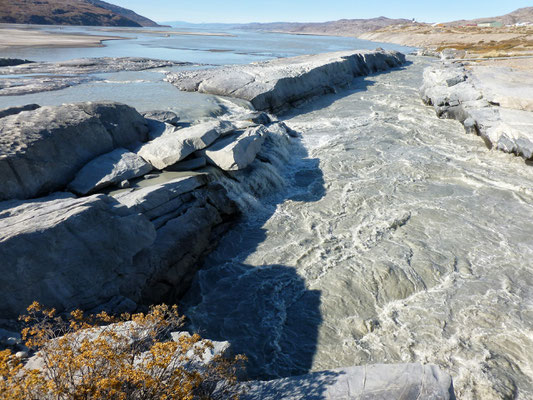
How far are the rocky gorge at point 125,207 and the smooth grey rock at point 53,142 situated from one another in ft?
0.10

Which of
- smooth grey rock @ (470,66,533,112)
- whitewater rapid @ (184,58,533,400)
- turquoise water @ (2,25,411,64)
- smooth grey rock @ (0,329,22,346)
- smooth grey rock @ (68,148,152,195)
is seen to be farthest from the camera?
turquoise water @ (2,25,411,64)

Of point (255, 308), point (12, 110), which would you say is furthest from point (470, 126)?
point (12, 110)

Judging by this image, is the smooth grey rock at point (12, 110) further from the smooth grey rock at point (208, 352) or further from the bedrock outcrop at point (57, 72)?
the bedrock outcrop at point (57, 72)

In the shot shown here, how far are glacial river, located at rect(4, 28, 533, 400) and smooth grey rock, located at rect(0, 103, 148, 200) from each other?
4.65 meters

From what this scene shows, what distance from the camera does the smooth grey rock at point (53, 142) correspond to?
323 inches

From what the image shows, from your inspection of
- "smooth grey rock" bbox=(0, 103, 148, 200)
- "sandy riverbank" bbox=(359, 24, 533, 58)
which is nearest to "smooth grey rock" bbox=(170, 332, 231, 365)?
"smooth grey rock" bbox=(0, 103, 148, 200)

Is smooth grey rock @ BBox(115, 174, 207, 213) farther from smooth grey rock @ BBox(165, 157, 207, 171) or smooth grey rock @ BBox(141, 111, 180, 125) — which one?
smooth grey rock @ BBox(141, 111, 180, 125)

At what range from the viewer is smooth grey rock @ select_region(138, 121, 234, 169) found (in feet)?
35.0

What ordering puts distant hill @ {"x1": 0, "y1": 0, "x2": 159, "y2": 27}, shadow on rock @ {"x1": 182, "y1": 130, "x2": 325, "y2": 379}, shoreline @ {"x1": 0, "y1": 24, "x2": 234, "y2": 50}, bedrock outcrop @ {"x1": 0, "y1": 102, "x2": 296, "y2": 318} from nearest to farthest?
1. bedrock outcrop @ {"x1": 0, "y1": 102, "x2": 296, "y2": 318}
2. shadow on rock @ {"x1": 182, "y1": 130, "x2": 325, "y2": 379}
3. shoreline @ {"x1": 0, "y1": 24, "x2": 234, "y2": 50}
4. distant hill @ {"x1": 0, "y1": 0, "x2": 159, "y2": 27}

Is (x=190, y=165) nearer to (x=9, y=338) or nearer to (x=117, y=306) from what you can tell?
(x=117, y=306)

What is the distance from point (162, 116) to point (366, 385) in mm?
13921

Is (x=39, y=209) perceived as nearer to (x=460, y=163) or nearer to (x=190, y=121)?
(x=190, y=121)

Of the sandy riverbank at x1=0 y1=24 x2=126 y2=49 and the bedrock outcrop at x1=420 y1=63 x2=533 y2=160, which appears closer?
the bedrock outcrop at x1=420 y1=63 x2=533 y2=160

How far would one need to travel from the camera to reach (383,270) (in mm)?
8344
